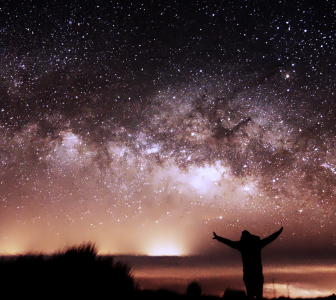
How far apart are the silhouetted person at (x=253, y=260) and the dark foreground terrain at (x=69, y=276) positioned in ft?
11.0

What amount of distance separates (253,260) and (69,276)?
4.37 meters

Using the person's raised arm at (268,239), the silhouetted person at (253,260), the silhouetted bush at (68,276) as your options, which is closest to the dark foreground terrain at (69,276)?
the silhouetted bush at (68,276)

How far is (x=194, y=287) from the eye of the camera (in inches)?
416

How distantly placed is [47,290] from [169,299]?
12.1ft

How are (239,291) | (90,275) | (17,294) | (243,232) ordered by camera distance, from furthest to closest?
1. (239,291)
2. (90,275)
3. (243,232)
4. (17,294)

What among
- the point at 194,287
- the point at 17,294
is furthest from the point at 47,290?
the point at 194,287

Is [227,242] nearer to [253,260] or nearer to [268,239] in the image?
[253,260]

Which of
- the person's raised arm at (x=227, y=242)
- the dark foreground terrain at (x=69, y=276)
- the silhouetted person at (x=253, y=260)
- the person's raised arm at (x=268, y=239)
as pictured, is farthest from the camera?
the person's raised arm at (x=227, y=242)

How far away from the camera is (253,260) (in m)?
4.70

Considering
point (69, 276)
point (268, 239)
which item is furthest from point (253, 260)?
point (69, 276)

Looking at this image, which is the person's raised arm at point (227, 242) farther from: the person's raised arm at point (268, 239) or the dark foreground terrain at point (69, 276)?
the dark foreground terrain at point (69, 276)

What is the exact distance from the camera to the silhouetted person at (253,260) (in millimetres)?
4679

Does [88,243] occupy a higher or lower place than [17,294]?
higher

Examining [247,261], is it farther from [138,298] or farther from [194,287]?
[194,287]
